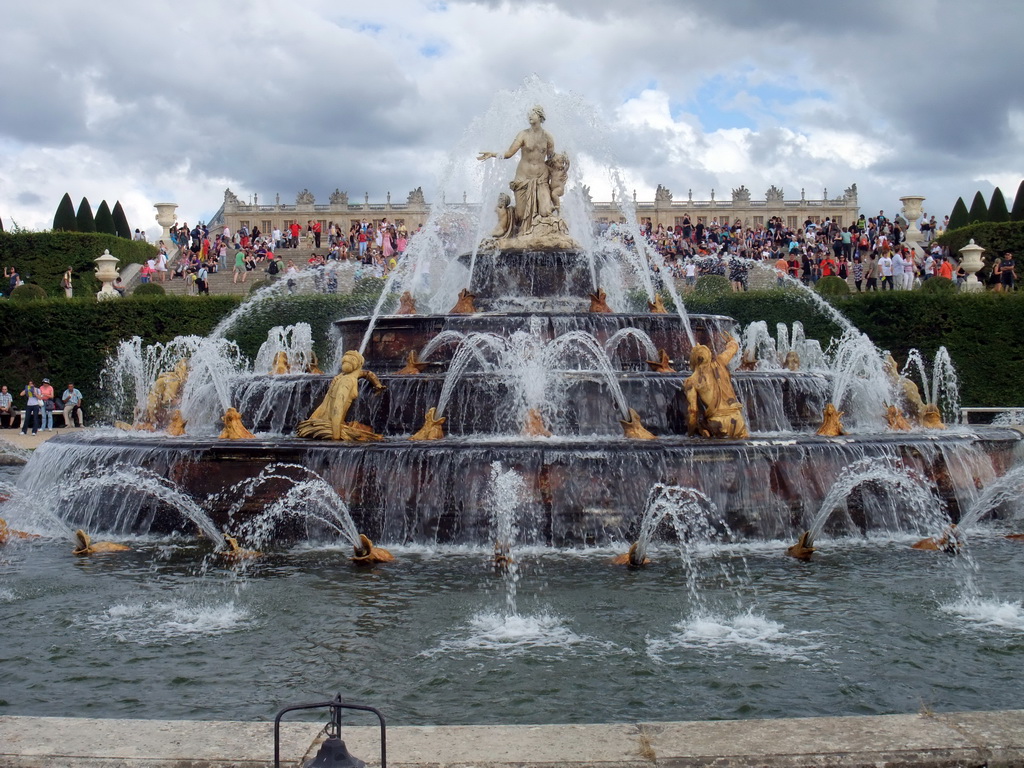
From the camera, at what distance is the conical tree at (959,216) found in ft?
136

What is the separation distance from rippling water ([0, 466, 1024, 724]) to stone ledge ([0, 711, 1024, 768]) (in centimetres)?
100

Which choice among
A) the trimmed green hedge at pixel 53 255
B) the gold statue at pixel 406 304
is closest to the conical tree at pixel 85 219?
the trimmed green hedge at pixel 53 255

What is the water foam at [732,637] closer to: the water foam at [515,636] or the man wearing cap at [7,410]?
the water foam at [515,636]

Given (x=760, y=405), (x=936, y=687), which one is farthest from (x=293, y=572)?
(x=760, y=405)

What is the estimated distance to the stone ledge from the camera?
12.6ft

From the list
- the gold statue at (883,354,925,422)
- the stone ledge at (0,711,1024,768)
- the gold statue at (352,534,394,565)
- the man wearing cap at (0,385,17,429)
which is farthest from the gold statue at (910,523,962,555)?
the man wearing cap at (0,385,17,429)

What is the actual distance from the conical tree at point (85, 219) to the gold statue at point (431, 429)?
36.3 m

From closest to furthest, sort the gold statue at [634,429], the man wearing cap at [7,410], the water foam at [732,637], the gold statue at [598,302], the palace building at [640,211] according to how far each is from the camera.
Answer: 1. the water foam at [732,637]
2. the gold statue at [634,429]
3. the gold statue at [598,302]
4. the man wearing cap at [7,410]
5. the palace building at [640,211]

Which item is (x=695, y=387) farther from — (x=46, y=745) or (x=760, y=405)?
(x=46, y=745)

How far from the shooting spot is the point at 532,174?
1861 cm

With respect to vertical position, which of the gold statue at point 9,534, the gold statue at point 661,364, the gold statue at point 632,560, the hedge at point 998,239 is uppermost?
the hedge at point 998,239

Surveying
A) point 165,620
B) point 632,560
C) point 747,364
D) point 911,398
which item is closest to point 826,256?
point 747,364

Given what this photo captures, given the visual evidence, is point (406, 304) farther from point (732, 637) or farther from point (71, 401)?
point (732, 637)

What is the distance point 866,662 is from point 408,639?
8.88 feet
